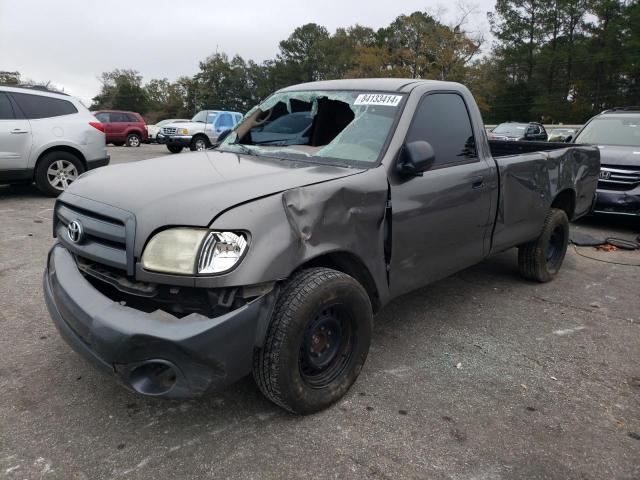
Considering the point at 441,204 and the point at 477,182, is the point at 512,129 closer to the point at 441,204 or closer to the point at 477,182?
the point at 477,182

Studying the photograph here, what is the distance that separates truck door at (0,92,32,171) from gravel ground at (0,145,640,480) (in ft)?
15.0

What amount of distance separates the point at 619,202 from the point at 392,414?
6281 millimetres

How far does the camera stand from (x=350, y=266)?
9.56 ft

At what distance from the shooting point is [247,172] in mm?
2879

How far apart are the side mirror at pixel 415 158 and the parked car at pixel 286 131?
30.5 inches

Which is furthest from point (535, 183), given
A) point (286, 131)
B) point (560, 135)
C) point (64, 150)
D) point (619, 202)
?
point (560, 135)

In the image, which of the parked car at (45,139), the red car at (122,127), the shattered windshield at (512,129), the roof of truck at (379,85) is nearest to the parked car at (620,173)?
the roof of truck at (379,85)

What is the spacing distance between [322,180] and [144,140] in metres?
23.5

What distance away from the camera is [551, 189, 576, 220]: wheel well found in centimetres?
519

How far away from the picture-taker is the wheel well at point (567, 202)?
17.0 ft

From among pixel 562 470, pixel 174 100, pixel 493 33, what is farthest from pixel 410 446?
pixel 174 100

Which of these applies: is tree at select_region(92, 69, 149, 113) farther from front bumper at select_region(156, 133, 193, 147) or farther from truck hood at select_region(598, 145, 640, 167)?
truck hood at select_region(598, 145, 640, 167)

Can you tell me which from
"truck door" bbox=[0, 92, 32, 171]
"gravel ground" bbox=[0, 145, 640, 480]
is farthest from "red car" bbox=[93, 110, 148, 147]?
"gravel ground" bbox=[0, 145, 640, 480]

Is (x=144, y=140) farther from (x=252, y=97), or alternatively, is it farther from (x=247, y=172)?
(x=252, y=97)
